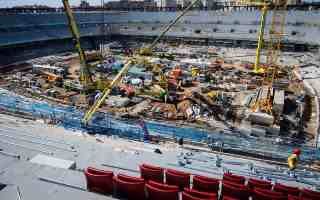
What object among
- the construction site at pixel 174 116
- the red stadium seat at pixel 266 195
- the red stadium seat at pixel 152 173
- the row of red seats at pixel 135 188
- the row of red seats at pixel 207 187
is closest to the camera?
the row of red seats at pixel 135 188

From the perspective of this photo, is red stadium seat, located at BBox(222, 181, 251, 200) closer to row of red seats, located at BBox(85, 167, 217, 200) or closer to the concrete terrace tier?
row of red seats, located at BBox(85, 167, 217, 200)

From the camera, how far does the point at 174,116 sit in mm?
24266

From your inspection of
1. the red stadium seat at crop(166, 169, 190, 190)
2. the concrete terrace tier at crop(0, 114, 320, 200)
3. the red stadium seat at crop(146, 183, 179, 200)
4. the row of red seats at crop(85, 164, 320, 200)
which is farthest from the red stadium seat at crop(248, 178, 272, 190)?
the red stadium seat at crop(146, 183, 179, 200)

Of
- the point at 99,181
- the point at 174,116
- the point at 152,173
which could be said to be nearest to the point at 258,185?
the point at 152,173

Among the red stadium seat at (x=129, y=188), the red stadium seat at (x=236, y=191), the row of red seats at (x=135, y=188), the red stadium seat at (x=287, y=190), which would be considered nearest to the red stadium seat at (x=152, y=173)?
the row of red seats at (x=135, y=188)

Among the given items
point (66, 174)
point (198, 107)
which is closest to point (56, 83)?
point (198, 107)

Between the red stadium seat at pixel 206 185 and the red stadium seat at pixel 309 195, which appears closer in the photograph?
the red stadium seat at pixel 309 195

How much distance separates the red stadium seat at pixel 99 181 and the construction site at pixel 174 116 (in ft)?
0.46

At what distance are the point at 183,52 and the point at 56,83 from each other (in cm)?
2947

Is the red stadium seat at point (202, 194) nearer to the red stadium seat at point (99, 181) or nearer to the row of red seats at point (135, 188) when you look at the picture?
the row of red seats at point (135, 188)

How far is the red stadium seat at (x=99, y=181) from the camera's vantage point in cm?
875

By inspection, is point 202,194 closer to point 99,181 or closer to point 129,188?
point 129,188

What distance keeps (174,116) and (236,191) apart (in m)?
15.8

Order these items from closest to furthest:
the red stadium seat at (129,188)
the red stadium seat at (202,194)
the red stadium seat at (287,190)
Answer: the red stadium seat at (202,194) < the red stadium seat at (129,188) < the red stadium seat at (287,190)
